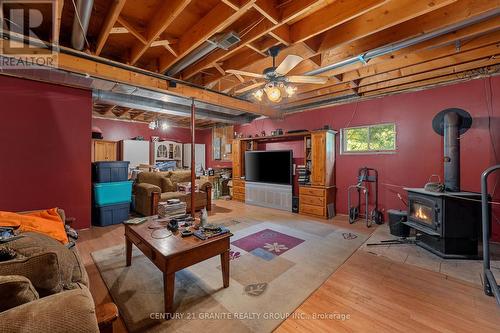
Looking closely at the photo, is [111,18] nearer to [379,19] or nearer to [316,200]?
[379,19]

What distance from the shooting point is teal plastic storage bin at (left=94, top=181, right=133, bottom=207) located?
4.16 m

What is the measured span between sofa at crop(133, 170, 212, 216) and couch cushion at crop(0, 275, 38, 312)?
3986mm

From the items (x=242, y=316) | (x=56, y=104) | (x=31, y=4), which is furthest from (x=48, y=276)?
(x=56, y=104)

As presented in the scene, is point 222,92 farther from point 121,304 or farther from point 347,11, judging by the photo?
point 121,304

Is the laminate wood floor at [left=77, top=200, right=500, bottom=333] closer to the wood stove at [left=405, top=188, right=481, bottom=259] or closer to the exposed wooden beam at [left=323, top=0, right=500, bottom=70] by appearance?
the wood stove at [left=405, top=188, right=481, bottom=259]

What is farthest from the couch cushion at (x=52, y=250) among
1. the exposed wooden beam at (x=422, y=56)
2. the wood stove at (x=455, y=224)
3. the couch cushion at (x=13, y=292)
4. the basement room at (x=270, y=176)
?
the exposed wooden beam at (x=422, y=56)

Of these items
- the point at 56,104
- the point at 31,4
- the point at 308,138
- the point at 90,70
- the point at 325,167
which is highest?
the point at 31,4

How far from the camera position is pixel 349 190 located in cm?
498

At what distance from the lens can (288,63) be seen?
255cm

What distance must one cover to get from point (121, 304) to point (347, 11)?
3.55 metres

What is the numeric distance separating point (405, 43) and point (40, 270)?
372cm

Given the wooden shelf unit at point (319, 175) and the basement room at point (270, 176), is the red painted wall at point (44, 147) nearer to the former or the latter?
the basement room at point (270, 176)

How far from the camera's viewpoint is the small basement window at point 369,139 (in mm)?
4539

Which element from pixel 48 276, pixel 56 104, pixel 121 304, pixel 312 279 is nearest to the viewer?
pixel 48 276
